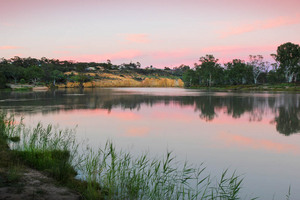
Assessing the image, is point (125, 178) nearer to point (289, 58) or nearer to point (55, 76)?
point (289, 58)

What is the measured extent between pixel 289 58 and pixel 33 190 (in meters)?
123

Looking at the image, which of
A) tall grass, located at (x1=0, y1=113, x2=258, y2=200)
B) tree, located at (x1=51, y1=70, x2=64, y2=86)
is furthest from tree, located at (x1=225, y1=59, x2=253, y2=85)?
tall grass, located at (x1=0, y1=113, x2=258, y2=200)

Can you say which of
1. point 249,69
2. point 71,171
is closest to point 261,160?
point 71,171

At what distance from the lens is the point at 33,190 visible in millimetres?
6492

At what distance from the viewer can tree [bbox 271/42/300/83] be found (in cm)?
10594

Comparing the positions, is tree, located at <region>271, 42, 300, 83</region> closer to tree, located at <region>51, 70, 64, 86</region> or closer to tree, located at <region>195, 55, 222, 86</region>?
tree, located at <region>195, 55, 222, 86</region>

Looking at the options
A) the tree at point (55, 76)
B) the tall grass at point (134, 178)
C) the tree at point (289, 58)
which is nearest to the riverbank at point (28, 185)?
the tall grass at point (134, 178)

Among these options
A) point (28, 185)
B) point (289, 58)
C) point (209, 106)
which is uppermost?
point (289, 58)

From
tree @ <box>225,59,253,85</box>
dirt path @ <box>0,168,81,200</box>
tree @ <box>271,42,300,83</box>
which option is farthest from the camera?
tree @ <box>225,59,253,85</box>

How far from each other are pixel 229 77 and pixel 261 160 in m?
124

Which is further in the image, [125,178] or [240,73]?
[240,73]

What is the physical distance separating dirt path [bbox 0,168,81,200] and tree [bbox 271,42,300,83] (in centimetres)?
11899

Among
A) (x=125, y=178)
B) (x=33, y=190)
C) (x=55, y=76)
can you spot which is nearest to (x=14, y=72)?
(x=55, y=76)

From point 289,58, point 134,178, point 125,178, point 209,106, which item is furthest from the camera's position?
point 289,58
